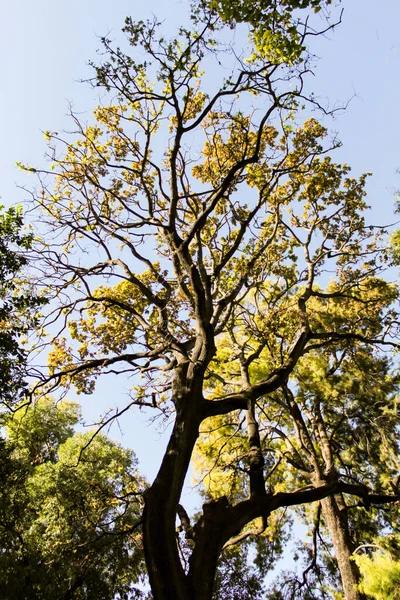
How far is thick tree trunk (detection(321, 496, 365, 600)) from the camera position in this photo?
8367mm

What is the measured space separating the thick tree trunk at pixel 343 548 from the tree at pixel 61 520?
427 centimetres

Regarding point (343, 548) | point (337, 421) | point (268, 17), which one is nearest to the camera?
point (268, 17)

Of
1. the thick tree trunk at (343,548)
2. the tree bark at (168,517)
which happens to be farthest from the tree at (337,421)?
the tree bark at (168,517)

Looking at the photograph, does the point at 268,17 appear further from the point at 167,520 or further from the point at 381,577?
the point at 381,577

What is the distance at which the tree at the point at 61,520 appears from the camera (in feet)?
28.5

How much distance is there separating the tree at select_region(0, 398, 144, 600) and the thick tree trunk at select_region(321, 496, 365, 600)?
14.0ft

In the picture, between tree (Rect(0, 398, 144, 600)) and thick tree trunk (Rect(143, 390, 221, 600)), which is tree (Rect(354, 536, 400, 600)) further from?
thick tree trunk (Rect(143, 390, 221, 600))

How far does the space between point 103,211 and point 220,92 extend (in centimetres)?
338

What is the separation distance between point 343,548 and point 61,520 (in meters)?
7.29

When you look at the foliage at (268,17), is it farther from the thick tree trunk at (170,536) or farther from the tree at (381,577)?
the tree at (381,577)

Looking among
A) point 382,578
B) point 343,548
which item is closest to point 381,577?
point 382,578

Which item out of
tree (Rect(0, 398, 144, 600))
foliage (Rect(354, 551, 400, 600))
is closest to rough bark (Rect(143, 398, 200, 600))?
tree (Rect(0, 398, 144, 600))

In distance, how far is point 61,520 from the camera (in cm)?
1150

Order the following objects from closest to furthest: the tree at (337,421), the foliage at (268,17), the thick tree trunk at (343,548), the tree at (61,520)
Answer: the foliage at (268,17) → the thick tree trunk at (343,548) → the tree at (61,520) → the tree at (337,421)
